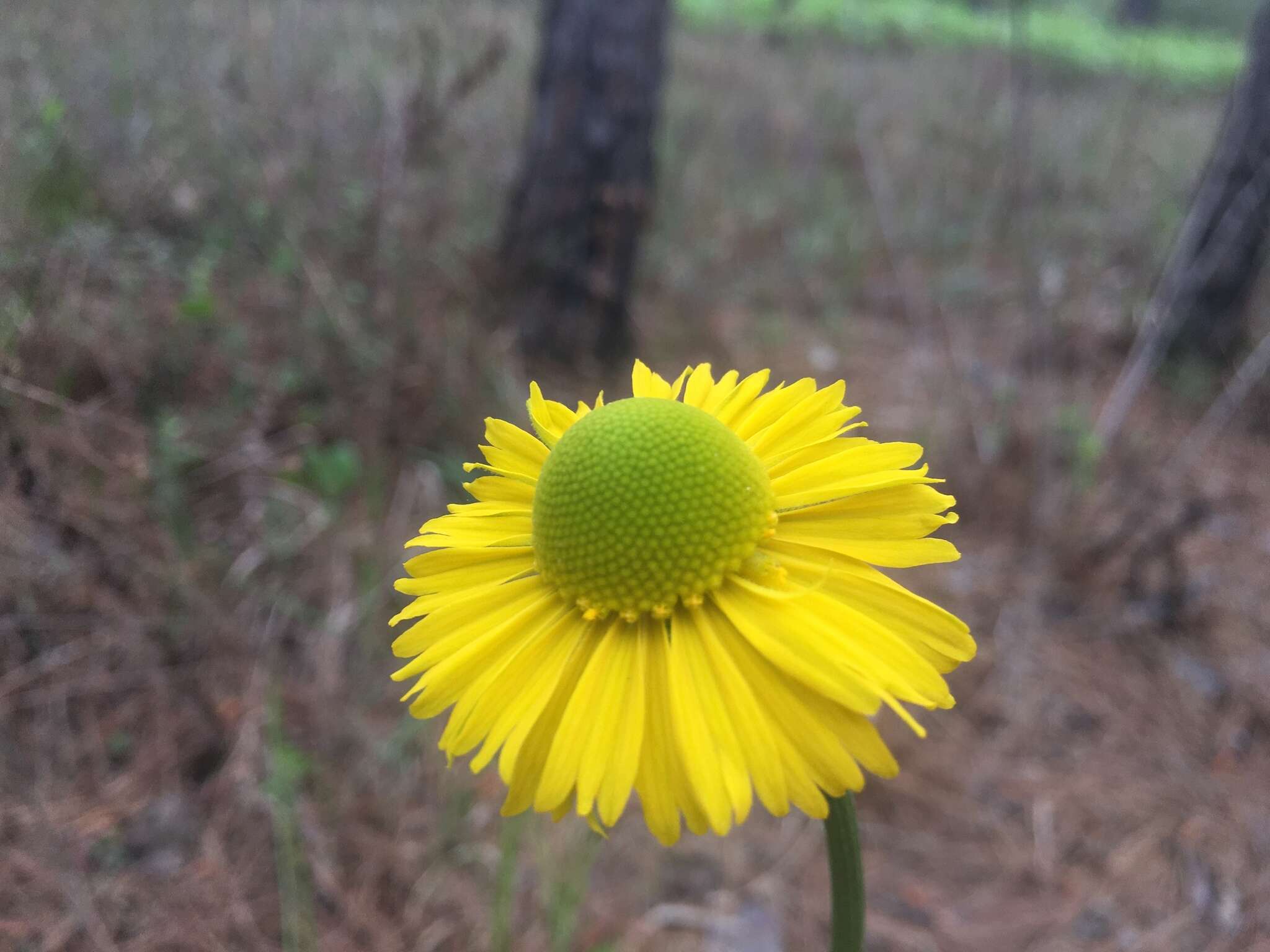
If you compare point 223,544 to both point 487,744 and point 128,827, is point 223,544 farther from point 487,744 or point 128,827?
point 487,744

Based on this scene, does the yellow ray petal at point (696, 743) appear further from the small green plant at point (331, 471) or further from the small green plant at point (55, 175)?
the small green plant at point (55, 175)

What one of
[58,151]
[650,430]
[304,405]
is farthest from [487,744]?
[58,151]

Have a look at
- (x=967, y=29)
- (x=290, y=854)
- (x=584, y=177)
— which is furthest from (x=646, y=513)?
(x=967, y=29)

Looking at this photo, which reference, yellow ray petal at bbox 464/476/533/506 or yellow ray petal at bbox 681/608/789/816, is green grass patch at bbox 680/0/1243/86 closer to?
yellow ray petal at bbox 464/476/533/506

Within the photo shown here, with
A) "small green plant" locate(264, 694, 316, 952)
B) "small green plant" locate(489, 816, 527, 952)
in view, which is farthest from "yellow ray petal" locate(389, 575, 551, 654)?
"small green plant" locate(264, 694, 316, 952)

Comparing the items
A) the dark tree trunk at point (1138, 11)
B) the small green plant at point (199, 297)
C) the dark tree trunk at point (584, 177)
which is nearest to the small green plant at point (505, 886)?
the small green plant at point (199, 297)

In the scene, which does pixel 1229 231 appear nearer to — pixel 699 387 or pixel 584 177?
pixel 584 177
